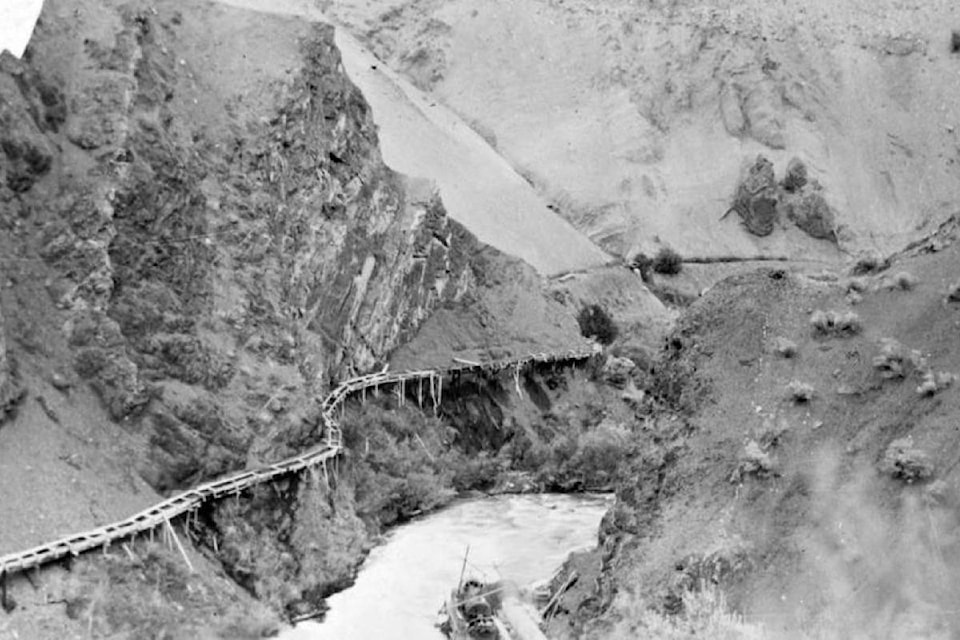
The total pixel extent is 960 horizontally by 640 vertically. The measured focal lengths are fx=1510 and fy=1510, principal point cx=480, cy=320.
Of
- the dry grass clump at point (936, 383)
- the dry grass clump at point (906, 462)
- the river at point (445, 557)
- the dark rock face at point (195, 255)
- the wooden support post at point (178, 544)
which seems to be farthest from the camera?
the dark rock face at point (195, 255)

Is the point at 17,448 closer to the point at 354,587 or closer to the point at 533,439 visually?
the point at 354,587

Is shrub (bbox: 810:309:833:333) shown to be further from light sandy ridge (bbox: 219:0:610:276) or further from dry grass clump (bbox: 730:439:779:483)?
light sandy ridge (bbox: 219:0:610:276)

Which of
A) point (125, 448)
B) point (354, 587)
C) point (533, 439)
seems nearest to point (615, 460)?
point (533, 439)

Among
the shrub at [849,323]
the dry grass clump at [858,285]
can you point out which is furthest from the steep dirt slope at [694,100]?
the shrub at [849,323]

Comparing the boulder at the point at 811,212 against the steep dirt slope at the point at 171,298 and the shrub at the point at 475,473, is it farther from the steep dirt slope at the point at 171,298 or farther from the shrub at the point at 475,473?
the steep dirt slope at the point at 171,298

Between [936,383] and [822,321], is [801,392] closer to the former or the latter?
[822,321]

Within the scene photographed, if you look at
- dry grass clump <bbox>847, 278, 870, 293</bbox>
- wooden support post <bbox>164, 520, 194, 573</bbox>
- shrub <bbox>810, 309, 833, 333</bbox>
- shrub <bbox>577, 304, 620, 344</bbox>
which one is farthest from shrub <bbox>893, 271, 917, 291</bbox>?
shrub <bbox>577, 304, 620, 344</bbox>
